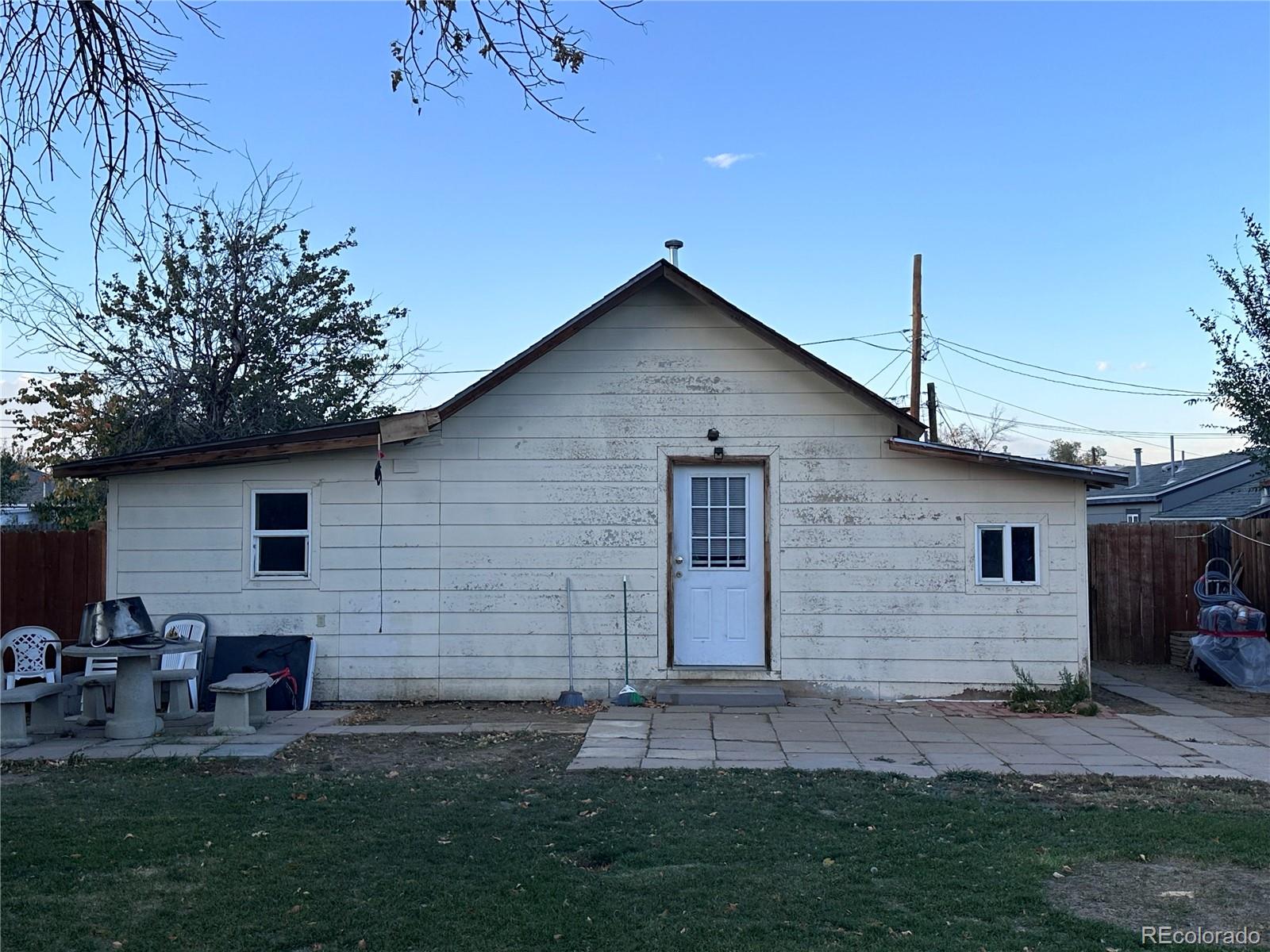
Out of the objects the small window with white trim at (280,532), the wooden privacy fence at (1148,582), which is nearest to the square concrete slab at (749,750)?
the small window with white trim at (280,532)

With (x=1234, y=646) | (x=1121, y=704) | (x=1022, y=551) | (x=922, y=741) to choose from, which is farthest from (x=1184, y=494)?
(x=922, y=741)

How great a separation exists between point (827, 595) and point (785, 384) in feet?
7.04

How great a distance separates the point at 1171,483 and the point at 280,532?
24872 mm

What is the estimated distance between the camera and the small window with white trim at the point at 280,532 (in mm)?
10258

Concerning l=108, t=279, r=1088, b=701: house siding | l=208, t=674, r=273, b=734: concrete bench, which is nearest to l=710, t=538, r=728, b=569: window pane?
l=108, t=279, r=1088, b=701: house siding

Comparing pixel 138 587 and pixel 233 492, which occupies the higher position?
pixel 233 492

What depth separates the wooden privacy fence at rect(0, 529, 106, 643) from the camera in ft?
36.5

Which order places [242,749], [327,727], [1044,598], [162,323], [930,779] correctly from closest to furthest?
[930,779], [242,749], [327,727], [1044,598], [162,323]

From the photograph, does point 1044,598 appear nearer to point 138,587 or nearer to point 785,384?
point 785,384

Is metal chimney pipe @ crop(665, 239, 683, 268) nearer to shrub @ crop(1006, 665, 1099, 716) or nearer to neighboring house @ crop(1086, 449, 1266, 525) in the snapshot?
shrub @ crop(1006, 665, 1099, 716)

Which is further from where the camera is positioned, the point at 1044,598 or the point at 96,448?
the point at 96,448

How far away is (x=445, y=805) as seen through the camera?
6.20 metres

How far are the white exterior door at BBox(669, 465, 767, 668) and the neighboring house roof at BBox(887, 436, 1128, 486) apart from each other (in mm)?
1613

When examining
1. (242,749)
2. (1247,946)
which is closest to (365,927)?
(1247,946)
